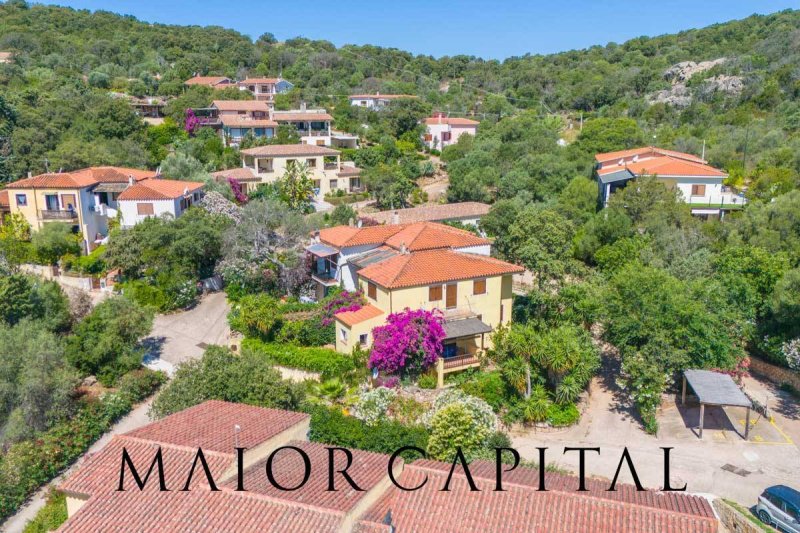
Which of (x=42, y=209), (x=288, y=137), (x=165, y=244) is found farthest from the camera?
(x=288, y=137)

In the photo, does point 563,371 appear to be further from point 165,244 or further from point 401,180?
point 401,180

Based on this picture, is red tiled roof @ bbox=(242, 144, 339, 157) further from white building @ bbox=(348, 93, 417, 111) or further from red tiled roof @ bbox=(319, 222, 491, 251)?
white building @ bbox=(348, 93, 417, 111)

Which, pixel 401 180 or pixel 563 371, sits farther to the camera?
pixel 401 180

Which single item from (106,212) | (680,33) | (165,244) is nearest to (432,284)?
(165,244)

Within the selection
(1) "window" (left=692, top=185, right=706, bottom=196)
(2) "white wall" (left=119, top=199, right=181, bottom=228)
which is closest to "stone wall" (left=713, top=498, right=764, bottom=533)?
(1) "window" (left=692, top=185, right=706, bottom=196)

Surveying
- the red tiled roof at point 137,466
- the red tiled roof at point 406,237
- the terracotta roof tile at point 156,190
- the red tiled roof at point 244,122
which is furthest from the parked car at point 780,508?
the red tiled roof at point 244,122

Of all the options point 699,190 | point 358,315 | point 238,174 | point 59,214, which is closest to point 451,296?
point 358,315

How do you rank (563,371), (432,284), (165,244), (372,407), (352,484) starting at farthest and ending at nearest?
(165,244) < (432,284) < (563,371) < (372,407) < (352,484)

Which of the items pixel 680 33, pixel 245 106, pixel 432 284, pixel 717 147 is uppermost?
pixel 680 33
